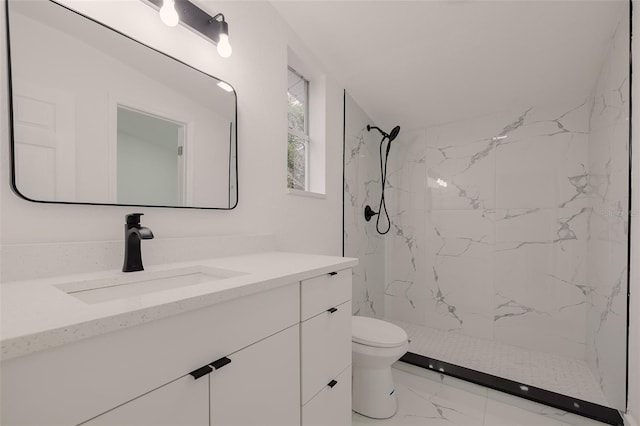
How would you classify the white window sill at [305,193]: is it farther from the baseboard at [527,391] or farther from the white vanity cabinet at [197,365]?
the baseboard at [527,391]

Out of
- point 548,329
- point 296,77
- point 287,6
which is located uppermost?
point 287,6

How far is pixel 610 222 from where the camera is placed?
68.4 inches

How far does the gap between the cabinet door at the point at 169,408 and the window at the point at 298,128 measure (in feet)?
5.09

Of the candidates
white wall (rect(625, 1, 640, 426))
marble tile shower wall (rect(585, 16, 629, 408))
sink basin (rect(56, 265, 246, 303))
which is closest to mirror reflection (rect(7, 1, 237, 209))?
sink basin (rect(56, 265, 246, 303))

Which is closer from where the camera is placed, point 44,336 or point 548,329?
point 44,336

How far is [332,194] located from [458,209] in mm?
1318

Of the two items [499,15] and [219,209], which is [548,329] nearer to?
[499,15]

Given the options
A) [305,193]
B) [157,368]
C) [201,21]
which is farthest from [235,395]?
[201,21]

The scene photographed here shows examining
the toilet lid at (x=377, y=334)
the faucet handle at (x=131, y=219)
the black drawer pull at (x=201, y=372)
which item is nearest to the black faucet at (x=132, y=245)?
the faucet handle at (x=131, y=219)

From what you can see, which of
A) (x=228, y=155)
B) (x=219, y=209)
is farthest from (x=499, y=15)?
(x=219, y=209)

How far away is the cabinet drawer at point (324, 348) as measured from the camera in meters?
1.10

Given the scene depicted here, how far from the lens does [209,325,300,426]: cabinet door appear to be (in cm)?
80

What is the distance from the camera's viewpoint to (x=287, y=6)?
1.79m

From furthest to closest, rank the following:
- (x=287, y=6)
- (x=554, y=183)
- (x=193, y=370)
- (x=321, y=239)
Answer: (x=554, y=183) → (x=321, y=239) → (x=287, y=6) → (x=193, y=370)
